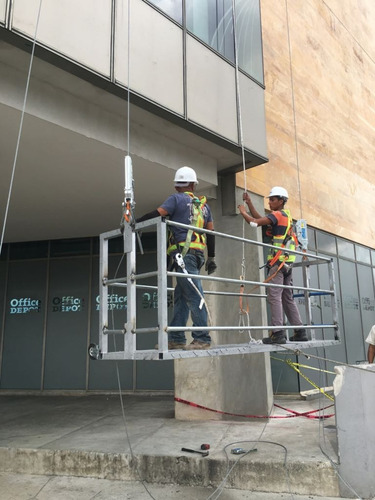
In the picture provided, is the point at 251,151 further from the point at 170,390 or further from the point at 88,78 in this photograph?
the point at 170,390

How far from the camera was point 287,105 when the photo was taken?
35.3 feet

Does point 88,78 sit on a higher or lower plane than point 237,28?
lower

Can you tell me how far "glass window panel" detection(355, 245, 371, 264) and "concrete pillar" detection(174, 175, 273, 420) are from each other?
6283mm

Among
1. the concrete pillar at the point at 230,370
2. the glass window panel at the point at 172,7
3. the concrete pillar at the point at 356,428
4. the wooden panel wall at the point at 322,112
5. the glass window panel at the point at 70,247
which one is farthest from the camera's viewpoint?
the glass window panel at the point at 70,247

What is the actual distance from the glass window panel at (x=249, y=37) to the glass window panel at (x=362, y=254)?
269 inches

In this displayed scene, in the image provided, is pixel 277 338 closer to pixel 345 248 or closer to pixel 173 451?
pixel 173 451

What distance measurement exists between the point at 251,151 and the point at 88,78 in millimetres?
3553

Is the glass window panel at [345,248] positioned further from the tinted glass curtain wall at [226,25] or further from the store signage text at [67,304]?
the store signage text at [67,304]

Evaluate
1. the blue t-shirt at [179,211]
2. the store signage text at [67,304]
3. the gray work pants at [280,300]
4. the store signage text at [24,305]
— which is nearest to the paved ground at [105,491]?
the gray work pants at [280,300]

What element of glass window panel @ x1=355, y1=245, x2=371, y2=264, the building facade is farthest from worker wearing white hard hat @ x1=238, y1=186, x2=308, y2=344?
glass window panel @ x1=355, y1=245, x2=371, y2=264

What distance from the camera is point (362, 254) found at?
13961 millimetres

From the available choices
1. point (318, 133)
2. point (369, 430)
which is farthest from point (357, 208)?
point (369, 430)

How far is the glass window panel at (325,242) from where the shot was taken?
11646 mm

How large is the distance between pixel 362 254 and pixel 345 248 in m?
1.32
